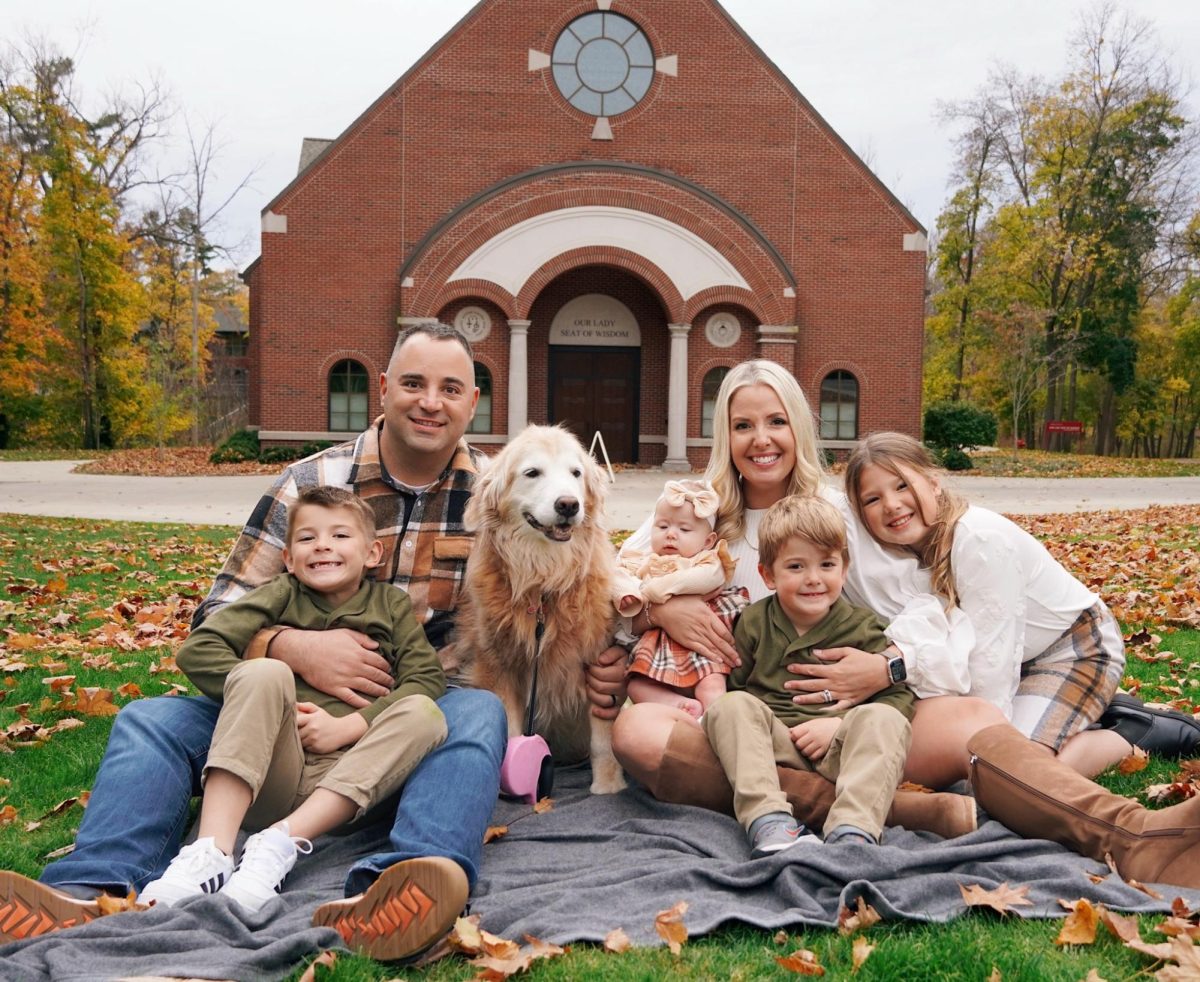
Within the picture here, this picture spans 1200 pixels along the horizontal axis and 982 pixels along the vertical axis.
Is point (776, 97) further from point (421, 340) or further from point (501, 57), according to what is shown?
point (421, 340)

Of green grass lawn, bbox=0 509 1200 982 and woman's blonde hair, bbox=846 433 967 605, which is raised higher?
woman's blonde hair, bbox=846 433 967 605

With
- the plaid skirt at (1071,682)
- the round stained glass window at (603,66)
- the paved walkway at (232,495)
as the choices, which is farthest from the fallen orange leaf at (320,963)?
the round stained glass window at (603,66)

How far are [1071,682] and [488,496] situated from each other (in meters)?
2.55

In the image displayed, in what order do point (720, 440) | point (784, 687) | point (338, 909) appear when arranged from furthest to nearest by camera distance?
1. point (720, 440)
2. point (784, 687)
3. point (338, 909)

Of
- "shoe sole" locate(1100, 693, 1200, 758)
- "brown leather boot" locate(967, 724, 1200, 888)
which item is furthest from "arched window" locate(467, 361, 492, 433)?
"brown leather boot" locate(967, 724, 1200, 888)

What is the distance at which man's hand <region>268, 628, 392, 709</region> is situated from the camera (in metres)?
3.71

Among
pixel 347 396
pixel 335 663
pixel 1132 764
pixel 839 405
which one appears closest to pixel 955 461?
pixel 839 405

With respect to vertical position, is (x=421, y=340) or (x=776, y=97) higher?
(x=776, y=97)

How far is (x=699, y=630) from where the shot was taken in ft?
13.8

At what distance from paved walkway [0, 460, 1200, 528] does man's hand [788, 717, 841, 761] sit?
1026 cm

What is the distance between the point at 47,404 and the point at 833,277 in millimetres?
29087

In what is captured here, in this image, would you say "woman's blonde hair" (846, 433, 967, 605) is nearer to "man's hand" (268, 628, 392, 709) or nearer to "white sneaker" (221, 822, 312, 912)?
"man's hand" (268, 628, 392, 709)

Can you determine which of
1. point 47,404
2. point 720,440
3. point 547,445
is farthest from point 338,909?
point 47,404

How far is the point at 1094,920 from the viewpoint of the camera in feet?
9.68
